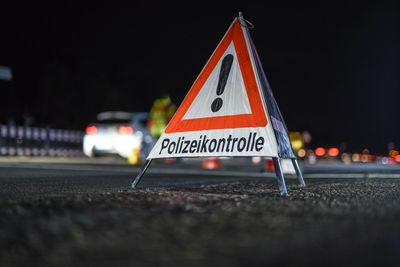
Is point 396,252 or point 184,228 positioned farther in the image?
point 184,228

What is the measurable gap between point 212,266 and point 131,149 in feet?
52.3

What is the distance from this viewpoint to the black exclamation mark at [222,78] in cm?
667

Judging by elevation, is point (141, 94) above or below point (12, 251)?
above

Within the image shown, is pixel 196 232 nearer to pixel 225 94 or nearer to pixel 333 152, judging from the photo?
pixel 225 94

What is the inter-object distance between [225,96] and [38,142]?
19.3 m

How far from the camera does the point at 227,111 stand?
6543 millimetres

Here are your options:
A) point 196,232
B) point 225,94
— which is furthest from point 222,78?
point 196,232

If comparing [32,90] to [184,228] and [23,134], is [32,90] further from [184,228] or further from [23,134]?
Answer: [184,228]

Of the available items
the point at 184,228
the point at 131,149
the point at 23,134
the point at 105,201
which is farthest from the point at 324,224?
the point at 23,134

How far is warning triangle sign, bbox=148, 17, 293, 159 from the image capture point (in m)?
6.19

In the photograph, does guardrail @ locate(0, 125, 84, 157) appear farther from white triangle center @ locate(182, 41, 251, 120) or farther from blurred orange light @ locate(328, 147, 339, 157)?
blurred orange light @ locate(328, 147, 339, 157)

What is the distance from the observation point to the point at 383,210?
4723 mm

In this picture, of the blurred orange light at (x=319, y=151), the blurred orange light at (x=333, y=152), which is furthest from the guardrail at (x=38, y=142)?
the blurred orange light at (x=333, y=152)

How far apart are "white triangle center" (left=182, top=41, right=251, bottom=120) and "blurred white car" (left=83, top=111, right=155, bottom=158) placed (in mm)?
11780
